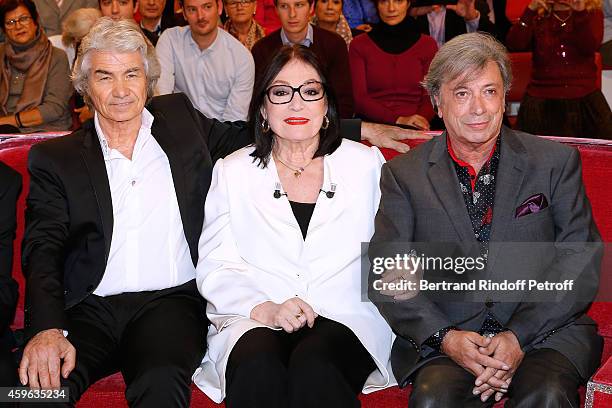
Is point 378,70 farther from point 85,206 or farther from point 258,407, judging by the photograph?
point 258,407

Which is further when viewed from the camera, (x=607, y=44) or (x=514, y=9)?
(x=514, y=9)

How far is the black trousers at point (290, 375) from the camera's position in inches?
93.2

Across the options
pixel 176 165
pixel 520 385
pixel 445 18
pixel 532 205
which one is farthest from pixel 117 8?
pixel 520 385

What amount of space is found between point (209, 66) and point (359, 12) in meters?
1.68

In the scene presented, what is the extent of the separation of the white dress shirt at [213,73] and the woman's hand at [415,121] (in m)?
0.87

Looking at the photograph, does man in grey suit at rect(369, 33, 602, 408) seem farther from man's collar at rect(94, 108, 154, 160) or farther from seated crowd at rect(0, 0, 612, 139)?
seated crowd at rect(0, 0, 612, 139)

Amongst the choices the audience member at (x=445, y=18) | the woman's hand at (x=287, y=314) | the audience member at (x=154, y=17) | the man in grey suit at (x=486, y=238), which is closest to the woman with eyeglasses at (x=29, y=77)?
the audience member at (x=154, y=17)

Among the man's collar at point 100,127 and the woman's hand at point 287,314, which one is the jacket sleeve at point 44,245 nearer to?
the man's collar at point 100,127

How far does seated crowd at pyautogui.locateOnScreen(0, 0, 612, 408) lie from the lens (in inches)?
95.4

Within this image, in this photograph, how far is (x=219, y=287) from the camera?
267 cm

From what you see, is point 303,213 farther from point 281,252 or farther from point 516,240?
point 516,240

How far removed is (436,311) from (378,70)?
264 cm

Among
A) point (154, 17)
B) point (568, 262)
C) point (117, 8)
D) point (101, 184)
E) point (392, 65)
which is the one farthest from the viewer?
point (154, 17)

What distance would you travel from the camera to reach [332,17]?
5.74 m
